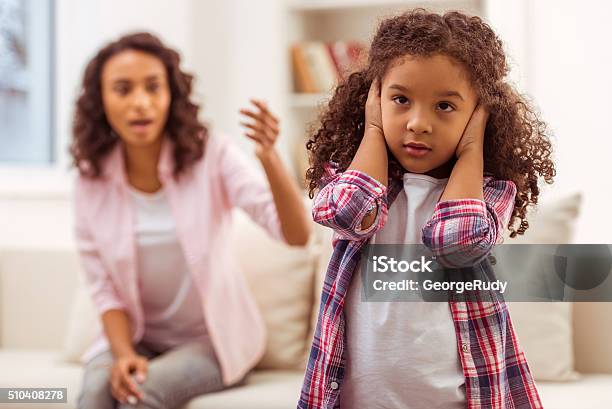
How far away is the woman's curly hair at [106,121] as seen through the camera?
3.92ft

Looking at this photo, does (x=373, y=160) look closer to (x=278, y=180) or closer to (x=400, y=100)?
(x=400, y=100)

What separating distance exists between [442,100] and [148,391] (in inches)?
27.1

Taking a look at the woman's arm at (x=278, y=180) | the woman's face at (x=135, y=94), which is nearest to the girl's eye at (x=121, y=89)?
the woman's face at (x=135, y=94)

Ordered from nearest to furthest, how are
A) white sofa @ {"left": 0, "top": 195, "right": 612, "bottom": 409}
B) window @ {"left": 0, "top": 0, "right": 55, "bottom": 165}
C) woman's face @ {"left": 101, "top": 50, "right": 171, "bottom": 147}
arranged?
white sofa @ {"left": 0, "top": 195, "right": 612, "bottom": 409}, woman's face @ {"left": 101, "top": 50, "right": 171, "bottom": 147}, window @ {"left": 0, "top": 0, "right": 55, "bottom": 165}

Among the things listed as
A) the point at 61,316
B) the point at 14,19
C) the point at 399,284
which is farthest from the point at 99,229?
the point at 14,19

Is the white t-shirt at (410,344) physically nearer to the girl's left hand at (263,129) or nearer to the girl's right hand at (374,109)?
the girl's right hand at (374,109)

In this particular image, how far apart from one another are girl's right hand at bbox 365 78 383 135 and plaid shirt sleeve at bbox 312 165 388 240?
0.04 m

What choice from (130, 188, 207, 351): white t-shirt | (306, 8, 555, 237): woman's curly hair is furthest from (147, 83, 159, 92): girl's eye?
(306, 8, 555, 237): woman's curly hair

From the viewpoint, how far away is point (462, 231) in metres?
0.53

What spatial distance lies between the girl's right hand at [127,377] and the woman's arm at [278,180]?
0.95ft

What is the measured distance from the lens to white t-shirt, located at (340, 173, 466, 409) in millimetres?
567

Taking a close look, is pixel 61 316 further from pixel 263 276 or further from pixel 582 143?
pixel 582 143

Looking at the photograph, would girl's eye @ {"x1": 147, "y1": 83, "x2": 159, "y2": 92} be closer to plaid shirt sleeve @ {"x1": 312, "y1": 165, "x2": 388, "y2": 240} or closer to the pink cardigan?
the pink cardigan

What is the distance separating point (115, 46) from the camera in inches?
46.4
